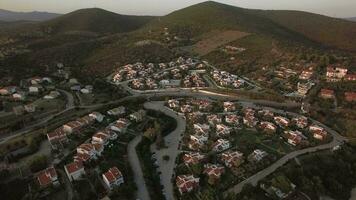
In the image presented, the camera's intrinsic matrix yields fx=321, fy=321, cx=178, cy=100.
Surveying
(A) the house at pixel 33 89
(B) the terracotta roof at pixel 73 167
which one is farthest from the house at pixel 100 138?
(A) the house at pixel 33 89

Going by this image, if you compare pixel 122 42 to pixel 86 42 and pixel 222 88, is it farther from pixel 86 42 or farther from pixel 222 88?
pixel 222 88

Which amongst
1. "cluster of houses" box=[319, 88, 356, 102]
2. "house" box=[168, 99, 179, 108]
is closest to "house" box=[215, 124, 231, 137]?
"house" box=[168, 99, 179, 108]

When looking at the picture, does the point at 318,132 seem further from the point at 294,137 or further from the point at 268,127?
A: the point at 268,127

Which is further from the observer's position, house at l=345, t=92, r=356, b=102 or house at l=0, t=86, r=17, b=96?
house at l=0, t=86, r=17, b=96

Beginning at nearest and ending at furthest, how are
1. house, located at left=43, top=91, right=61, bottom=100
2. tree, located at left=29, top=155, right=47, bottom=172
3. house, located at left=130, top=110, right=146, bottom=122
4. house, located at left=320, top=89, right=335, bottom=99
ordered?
tree, located at left=29, top=155, right=47, bottom=172 → house, located at left=130, top=110, right=146, bottom=122 → house, located at left=320, top=89, right=335, bottom=99 → house, located at left=43, top=91, right=61, bottom=100


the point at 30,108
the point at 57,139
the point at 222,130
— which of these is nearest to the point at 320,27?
the point at 222,130

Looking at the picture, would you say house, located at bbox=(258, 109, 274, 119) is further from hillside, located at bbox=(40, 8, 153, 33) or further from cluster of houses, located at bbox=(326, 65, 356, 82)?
hillside, located at bbox=(40, 8, 153, 33)
